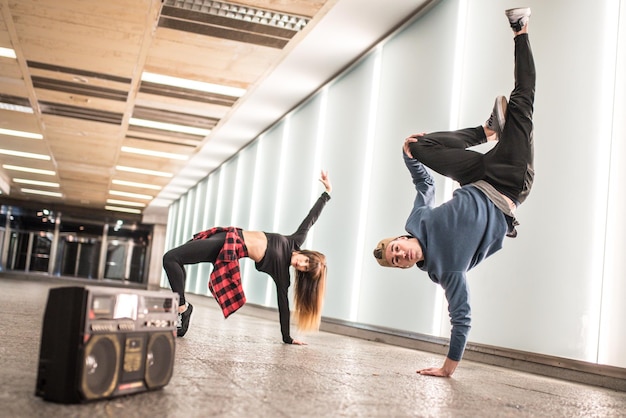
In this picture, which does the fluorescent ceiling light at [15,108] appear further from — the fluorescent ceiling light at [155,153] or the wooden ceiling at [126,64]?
the fluorescent ceiling light at [155,153]

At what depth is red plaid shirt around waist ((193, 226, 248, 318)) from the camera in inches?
200

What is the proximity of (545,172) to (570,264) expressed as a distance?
30.8 inches

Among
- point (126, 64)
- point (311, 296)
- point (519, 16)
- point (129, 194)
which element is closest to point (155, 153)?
point (126, 64)

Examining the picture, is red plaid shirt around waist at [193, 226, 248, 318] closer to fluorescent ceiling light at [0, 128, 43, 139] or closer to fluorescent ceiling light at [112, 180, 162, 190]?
fluorescent ceiling light at [0, 128, 43, 139]

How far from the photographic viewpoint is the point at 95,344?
1.96m

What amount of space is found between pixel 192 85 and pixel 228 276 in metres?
5.11

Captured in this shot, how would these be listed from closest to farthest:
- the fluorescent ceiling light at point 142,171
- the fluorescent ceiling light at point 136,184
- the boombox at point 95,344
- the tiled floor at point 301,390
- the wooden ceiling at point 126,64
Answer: the boombox at point 95,344
the tiled floor at point 301,390
the wooden ceiling at point 126,64
the fluorescent ceiling light at point 142,171
the fluorescent ceiling light at point 136,184

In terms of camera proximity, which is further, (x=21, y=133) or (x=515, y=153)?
(x=21, y=133)

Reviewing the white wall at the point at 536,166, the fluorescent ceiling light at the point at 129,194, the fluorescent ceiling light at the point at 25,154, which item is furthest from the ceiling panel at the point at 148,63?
the fluorescent ceiling light at the point at 129,194

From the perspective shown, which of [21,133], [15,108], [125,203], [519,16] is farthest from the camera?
[125,203]

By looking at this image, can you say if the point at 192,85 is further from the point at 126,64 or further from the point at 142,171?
the point at 142,171

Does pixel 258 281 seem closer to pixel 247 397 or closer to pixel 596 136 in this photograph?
pixel 596 136

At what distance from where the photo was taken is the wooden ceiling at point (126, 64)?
6965mm

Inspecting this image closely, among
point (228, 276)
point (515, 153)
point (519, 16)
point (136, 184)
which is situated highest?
point (136, 184)
